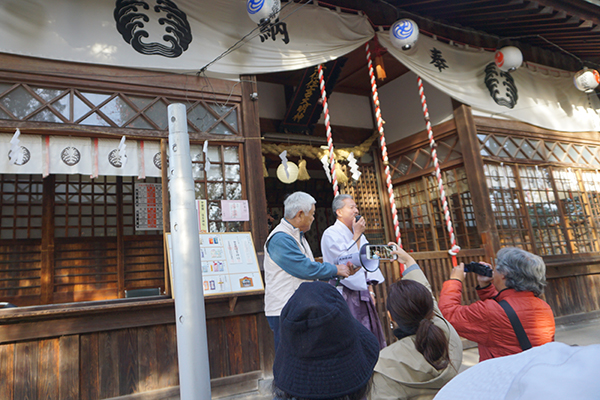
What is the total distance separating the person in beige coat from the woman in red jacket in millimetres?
648

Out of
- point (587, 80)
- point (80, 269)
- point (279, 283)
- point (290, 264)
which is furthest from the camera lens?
point (587, 80)

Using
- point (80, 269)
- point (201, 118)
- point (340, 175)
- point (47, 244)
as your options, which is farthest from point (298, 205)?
point (47, 244)

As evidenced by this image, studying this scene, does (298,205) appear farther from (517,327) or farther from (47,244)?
(47,244)

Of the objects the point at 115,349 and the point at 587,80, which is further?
the point at 587,80

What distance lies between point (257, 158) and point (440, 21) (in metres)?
5.24

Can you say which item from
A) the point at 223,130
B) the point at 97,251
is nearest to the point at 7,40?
the point at 223,130

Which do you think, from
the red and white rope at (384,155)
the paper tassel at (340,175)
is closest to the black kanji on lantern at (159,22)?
the red and white rope at (384,155)

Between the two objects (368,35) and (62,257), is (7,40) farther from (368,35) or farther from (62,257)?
(368,35)

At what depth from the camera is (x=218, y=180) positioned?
16.7ft

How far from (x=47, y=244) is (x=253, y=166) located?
4427mm

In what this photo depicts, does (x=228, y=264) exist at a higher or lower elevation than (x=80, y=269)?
lower

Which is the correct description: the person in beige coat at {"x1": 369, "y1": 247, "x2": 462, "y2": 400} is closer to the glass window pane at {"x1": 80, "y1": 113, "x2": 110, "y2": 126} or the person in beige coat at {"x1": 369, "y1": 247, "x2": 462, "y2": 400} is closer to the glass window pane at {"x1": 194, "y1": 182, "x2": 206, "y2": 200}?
the glass window pane at {"x1": 194, "y1": 182, "x2": 206, "y2": 200}

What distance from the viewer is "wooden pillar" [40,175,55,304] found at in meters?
6.66

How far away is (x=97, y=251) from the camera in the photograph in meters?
7.32
